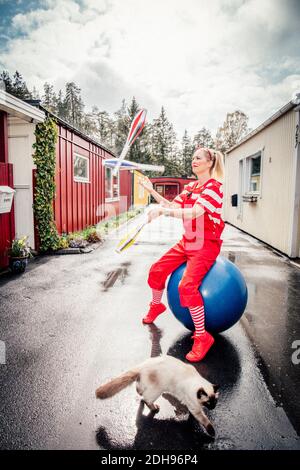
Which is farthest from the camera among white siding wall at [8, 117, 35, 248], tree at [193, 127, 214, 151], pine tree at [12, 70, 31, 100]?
tree at [193, 127, 214, 151]

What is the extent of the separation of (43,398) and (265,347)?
2.35m

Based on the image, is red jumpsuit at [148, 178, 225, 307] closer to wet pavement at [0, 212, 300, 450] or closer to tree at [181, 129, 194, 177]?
wet pavement at [0, 212, 300, 450]

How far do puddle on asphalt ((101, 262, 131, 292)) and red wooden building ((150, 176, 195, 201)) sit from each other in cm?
3206

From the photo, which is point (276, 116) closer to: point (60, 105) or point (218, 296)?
point (218, 296)

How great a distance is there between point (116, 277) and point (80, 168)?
6.81 meters

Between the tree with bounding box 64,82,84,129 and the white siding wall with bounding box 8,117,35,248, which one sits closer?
the white siding wall with bounding box 8,117,35,248

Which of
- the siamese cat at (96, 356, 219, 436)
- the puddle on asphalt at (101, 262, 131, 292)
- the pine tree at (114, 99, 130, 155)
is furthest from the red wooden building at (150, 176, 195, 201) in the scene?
the siamese cat at (96, 356, 219, 436)

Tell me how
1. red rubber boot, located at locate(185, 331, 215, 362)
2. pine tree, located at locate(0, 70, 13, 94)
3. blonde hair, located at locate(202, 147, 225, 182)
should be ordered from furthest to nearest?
pine tree, located at locate(0, 70, 13, 94), blonde hair, located at locate(202, 147, 225, 182), red rubber boot, located at locate(185, 331, 215, 362)

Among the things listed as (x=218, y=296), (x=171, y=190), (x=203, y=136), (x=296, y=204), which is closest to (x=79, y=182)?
(x=296, y=204)

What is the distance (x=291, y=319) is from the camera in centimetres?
408

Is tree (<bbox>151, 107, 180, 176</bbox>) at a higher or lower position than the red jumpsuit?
higher

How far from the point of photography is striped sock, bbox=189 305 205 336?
304cm
